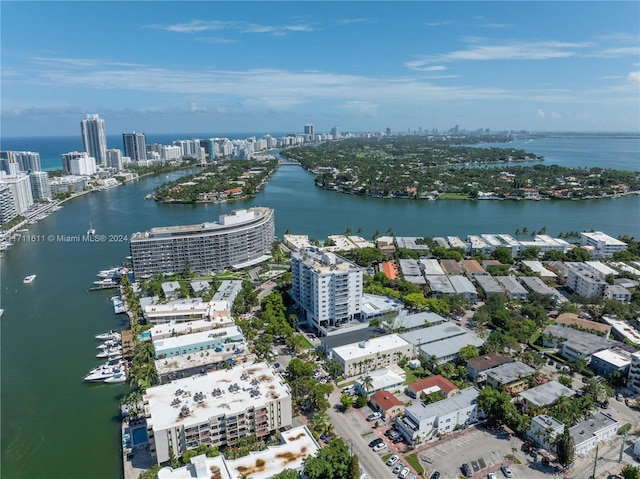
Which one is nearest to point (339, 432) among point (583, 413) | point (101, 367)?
point (583, 413)

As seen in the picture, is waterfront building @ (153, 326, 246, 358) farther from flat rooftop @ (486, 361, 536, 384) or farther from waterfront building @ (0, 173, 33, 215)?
waterfront building @ (0, 173, 33, 215)

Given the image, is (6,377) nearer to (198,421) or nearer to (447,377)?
(198,421)

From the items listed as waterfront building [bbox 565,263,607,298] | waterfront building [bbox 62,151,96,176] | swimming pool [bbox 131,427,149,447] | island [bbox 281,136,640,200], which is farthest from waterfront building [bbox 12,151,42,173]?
waterfront building [bbox 565,263,607,298]

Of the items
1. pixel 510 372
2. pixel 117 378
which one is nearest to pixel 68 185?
pixel 117 378

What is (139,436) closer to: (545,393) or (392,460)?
(392,460)

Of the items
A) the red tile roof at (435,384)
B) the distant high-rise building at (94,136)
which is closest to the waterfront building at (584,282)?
the red tile roof at (435,384)

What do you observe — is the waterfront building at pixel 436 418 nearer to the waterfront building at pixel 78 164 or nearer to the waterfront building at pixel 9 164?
the waterfront building at pixel 9 164
